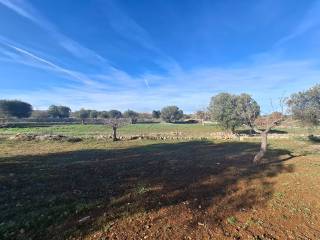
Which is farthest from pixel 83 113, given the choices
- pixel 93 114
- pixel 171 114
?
pixel 171 114

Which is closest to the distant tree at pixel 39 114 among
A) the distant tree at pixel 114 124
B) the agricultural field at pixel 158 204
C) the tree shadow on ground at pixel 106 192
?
the distant tree at pixel 114 124

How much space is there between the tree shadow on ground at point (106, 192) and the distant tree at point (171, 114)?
94099 millimetres

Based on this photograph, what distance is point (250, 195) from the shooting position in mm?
9023

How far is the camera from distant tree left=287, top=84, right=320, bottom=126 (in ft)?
82.5

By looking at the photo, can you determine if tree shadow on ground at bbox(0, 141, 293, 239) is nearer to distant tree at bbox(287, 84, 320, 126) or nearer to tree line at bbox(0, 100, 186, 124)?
distant tree at bbox(287, 84, 320, 126)

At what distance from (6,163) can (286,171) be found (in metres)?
17.2

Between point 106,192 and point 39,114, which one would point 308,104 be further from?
point 39,114

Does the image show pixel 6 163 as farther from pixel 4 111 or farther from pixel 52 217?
pixel 4 111

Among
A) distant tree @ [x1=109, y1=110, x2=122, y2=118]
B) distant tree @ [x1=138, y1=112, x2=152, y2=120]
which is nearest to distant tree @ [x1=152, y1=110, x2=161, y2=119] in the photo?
distant tree @ [x1=138, y1=112, x2=152, y2=120]

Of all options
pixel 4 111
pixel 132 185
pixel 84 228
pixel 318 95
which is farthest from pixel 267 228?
pixel 4 111

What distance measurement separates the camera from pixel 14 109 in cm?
10306

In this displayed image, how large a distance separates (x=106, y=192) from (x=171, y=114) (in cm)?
10180

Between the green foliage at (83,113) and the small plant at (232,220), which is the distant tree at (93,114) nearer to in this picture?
the green foliage at (83,113)

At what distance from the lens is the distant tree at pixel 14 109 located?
326 feet
